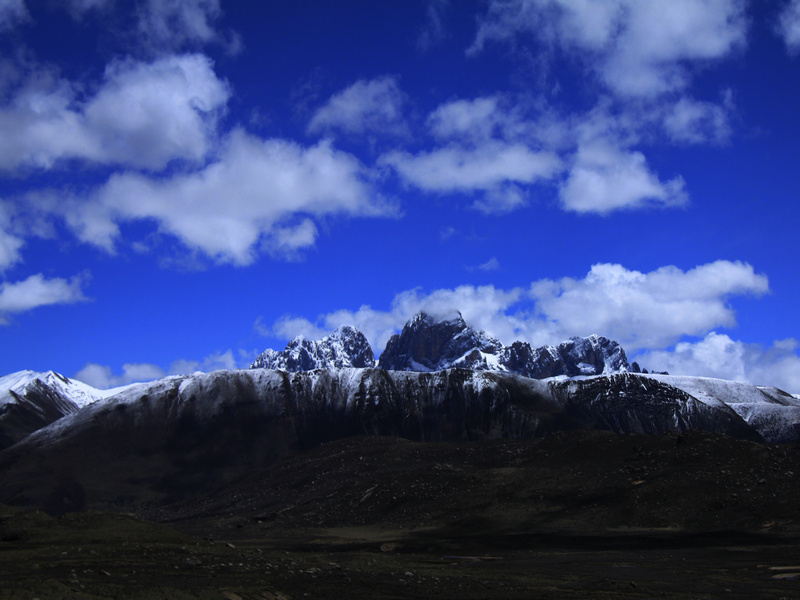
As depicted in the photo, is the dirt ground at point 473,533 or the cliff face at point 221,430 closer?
the dirt ground at point 473,533

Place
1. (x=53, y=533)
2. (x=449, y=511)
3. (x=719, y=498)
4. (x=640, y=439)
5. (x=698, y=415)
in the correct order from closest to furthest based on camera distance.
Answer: (x=53, y=533)
(x=719, y=498)
(x=449, y=511)
(x=640, y=439)
(x=698, y=415)

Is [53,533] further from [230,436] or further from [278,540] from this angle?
[230,436]

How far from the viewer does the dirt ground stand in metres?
28.2

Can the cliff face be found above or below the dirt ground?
above

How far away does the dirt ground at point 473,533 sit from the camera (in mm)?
28250

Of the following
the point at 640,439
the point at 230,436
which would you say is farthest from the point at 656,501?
the point at 230,436

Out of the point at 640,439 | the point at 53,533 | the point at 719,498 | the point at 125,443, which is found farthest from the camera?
the point at 125,443

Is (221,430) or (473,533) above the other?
(221,430)

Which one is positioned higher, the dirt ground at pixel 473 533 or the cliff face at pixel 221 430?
the cliff face at pixel 221 430

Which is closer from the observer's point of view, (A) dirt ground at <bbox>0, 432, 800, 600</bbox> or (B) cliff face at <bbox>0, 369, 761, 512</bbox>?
(A) dirt ground at <bbox>0, 432, 800, 600</bbox>

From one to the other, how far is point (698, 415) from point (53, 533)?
18711 centimetres

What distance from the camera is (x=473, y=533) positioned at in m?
60.6

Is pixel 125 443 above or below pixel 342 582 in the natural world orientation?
above

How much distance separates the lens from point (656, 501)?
194 feet
